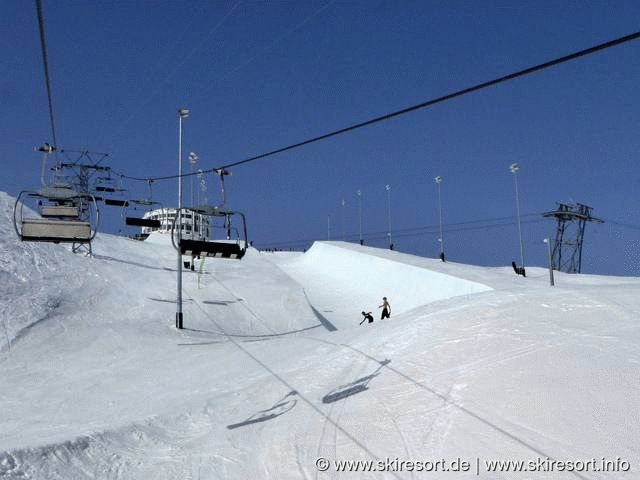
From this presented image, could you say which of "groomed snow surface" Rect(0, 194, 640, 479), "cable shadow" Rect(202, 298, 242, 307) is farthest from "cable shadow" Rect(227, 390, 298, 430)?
"cable shadow" Rect(202, 298, 242, 307)

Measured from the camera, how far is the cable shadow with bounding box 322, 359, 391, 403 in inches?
396

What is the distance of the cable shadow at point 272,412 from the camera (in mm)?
9492

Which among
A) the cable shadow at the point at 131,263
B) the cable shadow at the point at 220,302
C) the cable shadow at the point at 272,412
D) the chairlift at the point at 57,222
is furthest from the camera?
the cable shadow at the point at 131,263

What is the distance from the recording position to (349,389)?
10.4 metres

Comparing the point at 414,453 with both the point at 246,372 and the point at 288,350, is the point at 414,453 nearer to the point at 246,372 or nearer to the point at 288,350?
the point at 246,372

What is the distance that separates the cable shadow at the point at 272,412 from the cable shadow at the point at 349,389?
0.68m

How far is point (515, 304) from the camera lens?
13695mm

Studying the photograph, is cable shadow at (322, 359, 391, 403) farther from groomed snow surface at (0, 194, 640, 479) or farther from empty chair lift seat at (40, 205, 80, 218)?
empty chair lift seat at (40, 205, 80, 218)

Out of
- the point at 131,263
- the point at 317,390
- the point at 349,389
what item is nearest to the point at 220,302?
the point at 131,263

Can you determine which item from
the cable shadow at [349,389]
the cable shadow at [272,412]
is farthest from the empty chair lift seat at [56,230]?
the cable shadow at [349,389]

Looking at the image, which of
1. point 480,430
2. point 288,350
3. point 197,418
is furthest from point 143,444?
point 288,350

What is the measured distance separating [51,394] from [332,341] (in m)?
7.21

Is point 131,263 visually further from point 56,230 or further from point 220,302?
point 56,230

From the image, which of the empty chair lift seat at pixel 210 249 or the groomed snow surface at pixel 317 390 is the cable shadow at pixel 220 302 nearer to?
the groomed snow surface at pixel 317 390
